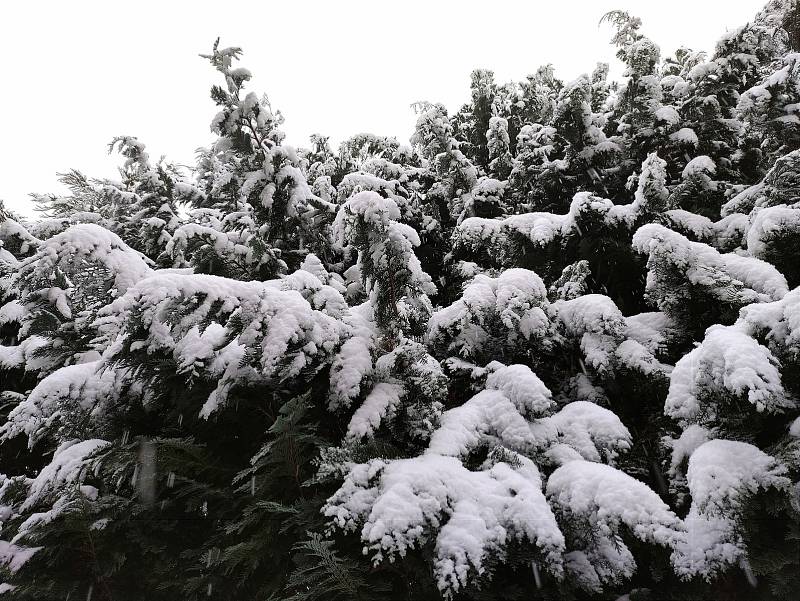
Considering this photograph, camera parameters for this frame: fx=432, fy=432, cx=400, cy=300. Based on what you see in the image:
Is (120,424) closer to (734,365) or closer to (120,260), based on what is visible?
(120,260)

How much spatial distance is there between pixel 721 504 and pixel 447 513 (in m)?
1.03

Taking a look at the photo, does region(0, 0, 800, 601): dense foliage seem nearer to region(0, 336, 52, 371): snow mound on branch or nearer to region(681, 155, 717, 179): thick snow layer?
region(0, 336, 52, 371): snow mound on branch

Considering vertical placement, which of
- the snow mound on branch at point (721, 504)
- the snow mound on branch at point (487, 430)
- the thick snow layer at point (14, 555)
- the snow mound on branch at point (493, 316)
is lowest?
the snow mound on branch at point (721, 504)

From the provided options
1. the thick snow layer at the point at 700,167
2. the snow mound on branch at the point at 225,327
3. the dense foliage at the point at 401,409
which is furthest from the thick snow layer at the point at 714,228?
the snow mound on branch at the point at 225,327

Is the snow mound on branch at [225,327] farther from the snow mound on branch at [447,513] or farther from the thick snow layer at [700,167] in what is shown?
the thick snow layer at [700,167]

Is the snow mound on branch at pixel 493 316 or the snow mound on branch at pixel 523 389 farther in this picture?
the snow mound on branch at pixel 493 316

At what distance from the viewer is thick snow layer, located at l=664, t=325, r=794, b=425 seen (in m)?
1.63

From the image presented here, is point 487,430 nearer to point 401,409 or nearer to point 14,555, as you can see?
point 401,409

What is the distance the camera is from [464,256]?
17.8 ft

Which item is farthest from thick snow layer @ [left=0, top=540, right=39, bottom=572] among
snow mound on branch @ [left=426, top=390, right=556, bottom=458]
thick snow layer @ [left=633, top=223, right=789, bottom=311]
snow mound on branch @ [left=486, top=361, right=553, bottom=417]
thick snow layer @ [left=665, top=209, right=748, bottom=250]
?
thick snow layer @ [left=665, top=209, right=748, bottom=250]

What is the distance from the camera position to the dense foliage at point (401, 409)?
1.71m

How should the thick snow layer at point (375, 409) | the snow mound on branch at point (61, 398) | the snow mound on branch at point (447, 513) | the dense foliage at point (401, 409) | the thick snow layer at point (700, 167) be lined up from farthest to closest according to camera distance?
the thick snow layer at point (700, 167) → the snow mound on branch at point (61, 398) → the thick snow layer at point (375, 409) → the dense foliage at point (401, 409) → the snow mound on branch at point (447, 513)

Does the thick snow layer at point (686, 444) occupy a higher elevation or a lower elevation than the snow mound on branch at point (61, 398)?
lower

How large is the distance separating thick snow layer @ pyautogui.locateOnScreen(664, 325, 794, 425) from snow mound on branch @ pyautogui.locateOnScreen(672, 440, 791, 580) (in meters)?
0.23
